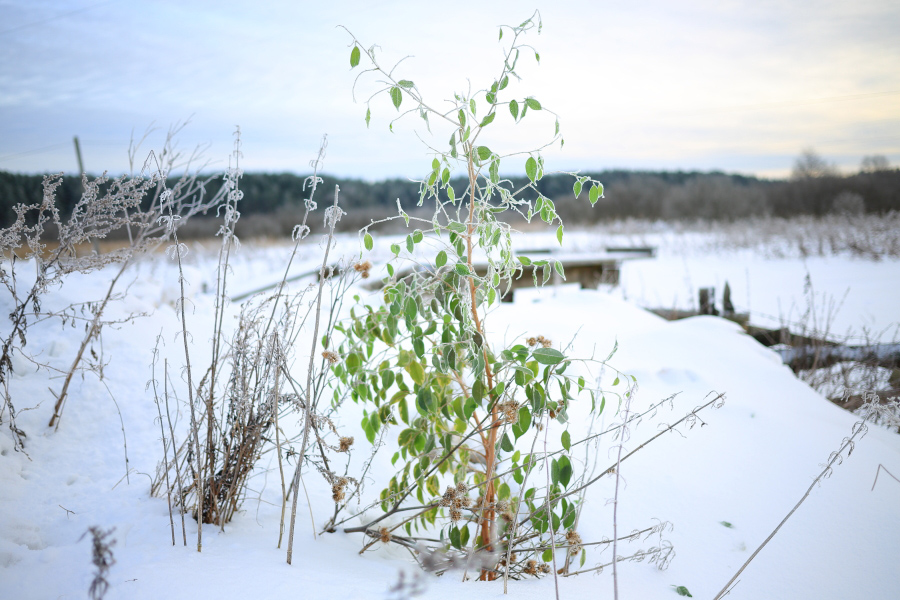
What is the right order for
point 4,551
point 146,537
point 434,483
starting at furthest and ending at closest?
1. point 434,483
2. point 146,537
3. point 4,551

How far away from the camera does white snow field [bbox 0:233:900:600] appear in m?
1.43

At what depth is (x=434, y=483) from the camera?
196 centimetres

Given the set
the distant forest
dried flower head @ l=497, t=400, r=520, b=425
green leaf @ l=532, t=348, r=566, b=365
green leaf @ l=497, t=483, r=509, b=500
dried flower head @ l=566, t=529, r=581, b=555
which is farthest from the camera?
the distant forest

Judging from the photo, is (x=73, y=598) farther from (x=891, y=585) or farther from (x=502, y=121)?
(x=891, y=585)

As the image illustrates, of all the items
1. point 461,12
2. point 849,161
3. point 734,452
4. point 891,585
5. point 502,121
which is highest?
point 461,12

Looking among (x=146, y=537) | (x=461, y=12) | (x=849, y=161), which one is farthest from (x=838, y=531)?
(x=849, y=161)

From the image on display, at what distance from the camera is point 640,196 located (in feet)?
75.9

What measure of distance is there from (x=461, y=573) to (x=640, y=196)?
2389 cm

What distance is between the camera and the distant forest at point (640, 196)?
7996mm

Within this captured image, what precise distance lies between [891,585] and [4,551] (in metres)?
2.95

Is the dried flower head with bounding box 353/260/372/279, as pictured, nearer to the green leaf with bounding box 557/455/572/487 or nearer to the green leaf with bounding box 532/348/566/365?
the green leaf with bounding box 532/348/566/365

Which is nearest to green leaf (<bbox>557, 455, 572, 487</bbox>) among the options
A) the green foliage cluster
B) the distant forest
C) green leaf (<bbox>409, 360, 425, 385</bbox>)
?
the green foliage cluster

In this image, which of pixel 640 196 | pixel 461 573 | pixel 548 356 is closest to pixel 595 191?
pixel 548 356

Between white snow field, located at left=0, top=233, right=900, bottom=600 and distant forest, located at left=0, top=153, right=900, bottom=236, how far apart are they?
3.08 metres
